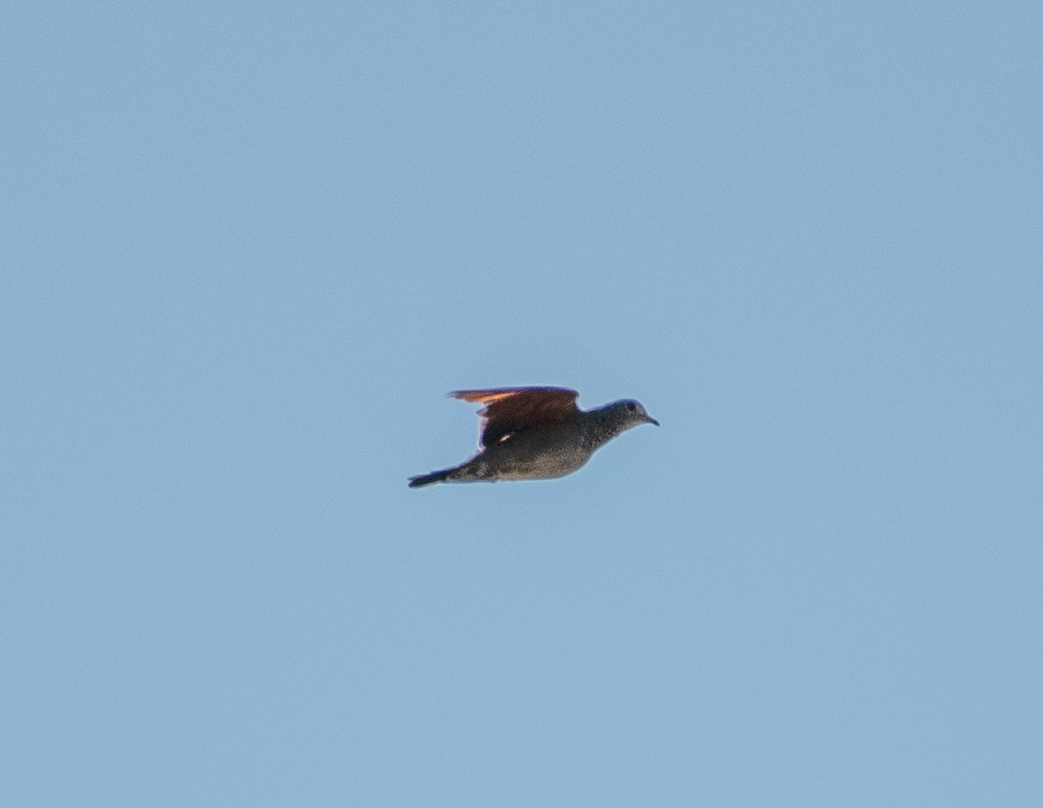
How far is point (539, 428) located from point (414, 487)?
66.8 inches

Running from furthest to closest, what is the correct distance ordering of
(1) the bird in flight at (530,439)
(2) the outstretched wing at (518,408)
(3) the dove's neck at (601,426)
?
(3) the dove's neck at (601,426), (1) the bird in flight at (530,439), (2) the outstretched wing at (518,408)

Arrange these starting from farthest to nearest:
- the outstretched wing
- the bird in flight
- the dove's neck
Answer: the dove's neck, the bird in flight, the outstretched wing

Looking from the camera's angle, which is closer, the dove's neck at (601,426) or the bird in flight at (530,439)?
the bird in flight at (530,439)

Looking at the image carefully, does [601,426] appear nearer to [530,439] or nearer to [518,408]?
[530,439]

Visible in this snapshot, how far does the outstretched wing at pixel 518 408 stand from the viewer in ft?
76.5

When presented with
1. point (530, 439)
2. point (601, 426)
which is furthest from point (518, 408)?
point (601, 426)

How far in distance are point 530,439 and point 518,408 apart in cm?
57

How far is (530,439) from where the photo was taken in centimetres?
2425

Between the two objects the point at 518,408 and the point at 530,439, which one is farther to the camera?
the point at 530,439

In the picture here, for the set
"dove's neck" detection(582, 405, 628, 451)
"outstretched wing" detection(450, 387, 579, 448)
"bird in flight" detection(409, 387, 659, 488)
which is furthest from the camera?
"dove's neck" detection(582, 405, 628, 451)

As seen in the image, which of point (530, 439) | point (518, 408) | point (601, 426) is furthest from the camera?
point (601, 426)

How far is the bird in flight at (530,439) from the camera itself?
23.8 meters

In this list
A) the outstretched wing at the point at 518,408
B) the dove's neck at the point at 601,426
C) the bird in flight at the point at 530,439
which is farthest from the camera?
the dove's neck at the point at 601,426

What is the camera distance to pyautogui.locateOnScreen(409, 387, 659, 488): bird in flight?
23.8m
